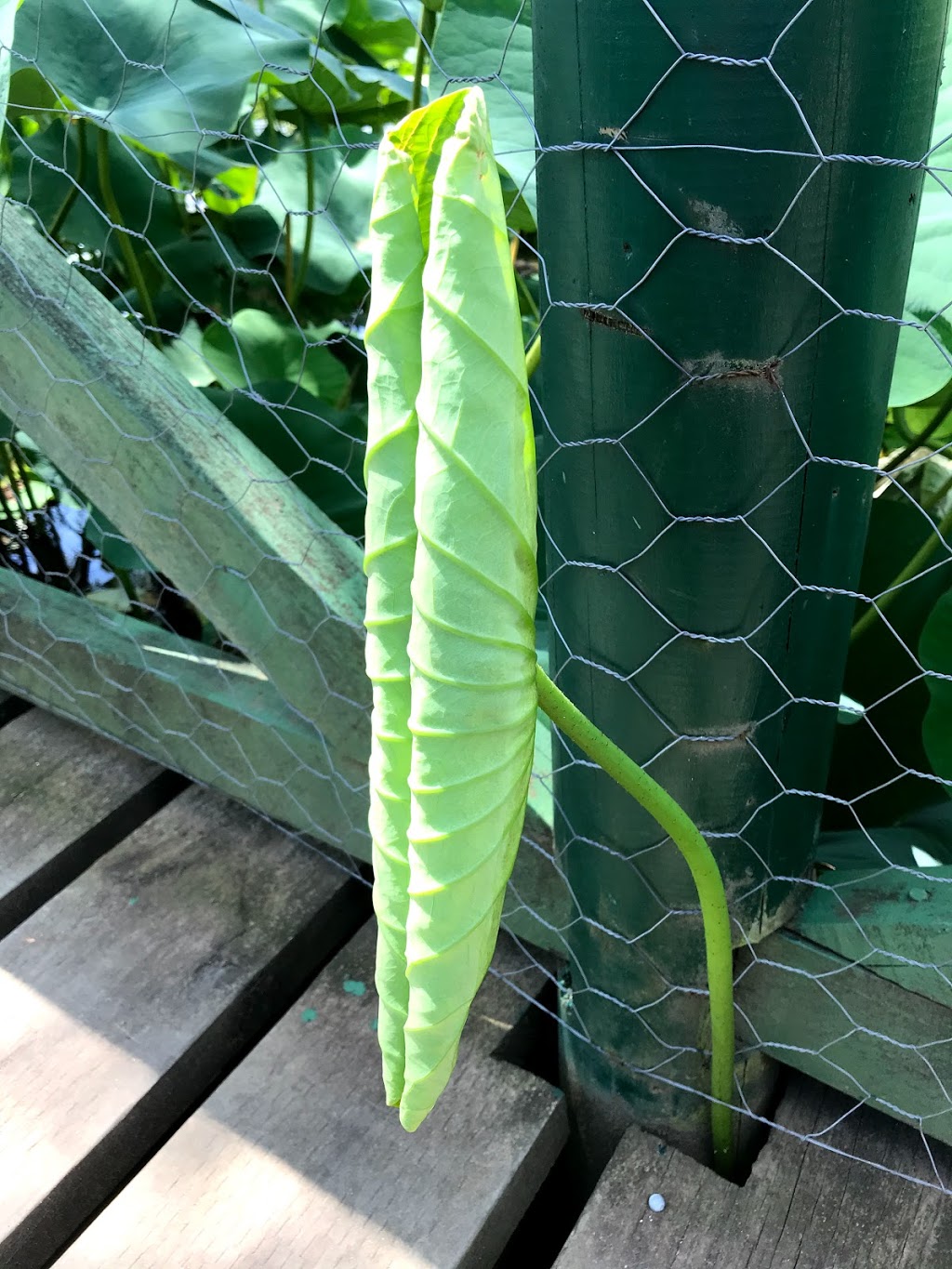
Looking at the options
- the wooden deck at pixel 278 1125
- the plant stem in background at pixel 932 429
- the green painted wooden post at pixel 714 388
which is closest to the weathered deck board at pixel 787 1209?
the wooden deck at pixel 278 1125

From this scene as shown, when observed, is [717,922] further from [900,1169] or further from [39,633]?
[39,633]

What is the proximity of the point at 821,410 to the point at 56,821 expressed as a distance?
73 cm

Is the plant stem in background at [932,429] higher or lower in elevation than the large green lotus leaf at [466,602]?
lower

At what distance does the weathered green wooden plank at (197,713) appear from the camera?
0.75 m

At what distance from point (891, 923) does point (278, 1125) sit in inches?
15.7

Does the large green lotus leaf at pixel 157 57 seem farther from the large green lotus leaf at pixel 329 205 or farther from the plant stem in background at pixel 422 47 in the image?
the large green lotus leaf at pixel 329 205

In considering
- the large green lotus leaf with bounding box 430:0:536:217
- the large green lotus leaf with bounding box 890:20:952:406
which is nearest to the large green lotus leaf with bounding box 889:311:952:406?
the large green lotus leaf with bounding box 890:20:952:406

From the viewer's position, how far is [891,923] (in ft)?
1.92

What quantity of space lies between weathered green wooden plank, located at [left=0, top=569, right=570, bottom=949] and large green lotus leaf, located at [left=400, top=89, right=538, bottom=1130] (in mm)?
309

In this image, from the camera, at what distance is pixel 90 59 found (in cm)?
92

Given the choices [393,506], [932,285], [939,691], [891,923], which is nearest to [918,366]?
[932,285]

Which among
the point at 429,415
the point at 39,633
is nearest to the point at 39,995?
the point at 39,633

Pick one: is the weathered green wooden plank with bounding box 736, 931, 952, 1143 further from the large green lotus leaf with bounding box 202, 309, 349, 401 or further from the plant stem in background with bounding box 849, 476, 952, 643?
the large green lotus leaf with bounding box 202, 309, 349, 401

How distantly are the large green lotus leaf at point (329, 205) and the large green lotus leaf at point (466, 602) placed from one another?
0.89m
